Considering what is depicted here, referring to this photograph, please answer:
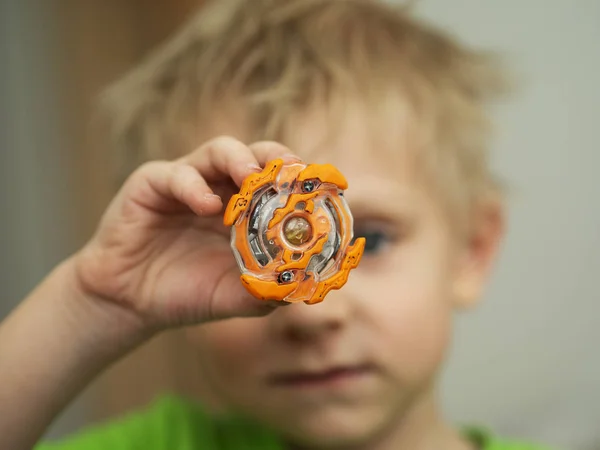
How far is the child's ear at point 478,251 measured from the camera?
67 centimetres

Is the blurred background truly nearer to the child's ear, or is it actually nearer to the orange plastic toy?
the child's ear

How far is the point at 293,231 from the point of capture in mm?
340

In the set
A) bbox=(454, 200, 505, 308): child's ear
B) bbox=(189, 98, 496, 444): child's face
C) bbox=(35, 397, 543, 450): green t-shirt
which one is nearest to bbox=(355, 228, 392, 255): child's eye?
bbox=(189, 98, 496, 444): child's face

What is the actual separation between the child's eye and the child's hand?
5.6 inches

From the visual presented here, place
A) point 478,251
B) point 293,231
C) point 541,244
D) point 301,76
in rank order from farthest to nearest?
point 541,244 → point 478,251 → point 301,76 → point 293,231

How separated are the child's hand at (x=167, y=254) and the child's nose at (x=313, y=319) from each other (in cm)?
8

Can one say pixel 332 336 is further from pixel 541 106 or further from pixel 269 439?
pixel 541 106

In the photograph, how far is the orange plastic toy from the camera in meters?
0.33

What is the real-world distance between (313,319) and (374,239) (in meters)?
0.10

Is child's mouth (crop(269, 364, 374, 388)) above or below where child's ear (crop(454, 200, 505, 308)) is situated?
below

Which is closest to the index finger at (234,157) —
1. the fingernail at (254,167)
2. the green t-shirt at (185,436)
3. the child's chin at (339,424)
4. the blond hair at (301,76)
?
the fingernail at (254,167)

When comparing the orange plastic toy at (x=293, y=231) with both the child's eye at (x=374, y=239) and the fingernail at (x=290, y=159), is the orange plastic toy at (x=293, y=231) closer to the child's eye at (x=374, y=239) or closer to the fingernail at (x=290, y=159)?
the fingernail at (x=290, y=159)

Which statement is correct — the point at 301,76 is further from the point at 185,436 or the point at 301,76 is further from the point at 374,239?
the point at 185,436

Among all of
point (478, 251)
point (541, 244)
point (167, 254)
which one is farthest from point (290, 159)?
point (541, 244)
